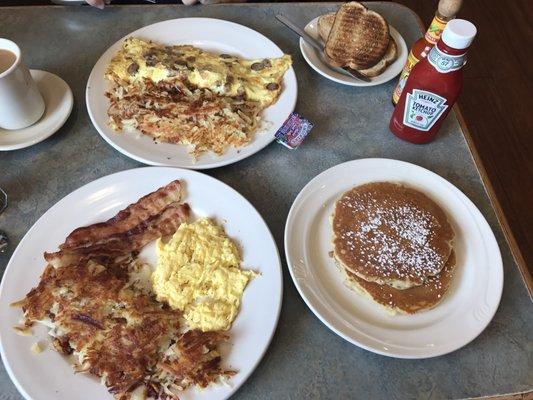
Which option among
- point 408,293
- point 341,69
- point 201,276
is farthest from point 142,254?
point 341,69

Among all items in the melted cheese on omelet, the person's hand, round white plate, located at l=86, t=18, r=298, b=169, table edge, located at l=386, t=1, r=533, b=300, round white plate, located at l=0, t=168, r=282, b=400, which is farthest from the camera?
the person's hand

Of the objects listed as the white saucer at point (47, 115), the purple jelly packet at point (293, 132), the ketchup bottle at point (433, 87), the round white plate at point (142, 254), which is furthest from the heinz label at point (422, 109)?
the white saucer at point (47, 115)

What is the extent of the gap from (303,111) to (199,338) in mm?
879

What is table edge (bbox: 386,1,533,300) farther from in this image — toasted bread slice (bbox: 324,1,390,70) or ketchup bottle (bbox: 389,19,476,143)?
toasted bread slice (bbox: 324,1,390,70)

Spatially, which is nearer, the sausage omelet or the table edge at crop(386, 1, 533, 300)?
the table edge at crop(386, 1, 533, 300)

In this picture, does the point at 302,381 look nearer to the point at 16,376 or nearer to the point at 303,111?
the point at 16,376

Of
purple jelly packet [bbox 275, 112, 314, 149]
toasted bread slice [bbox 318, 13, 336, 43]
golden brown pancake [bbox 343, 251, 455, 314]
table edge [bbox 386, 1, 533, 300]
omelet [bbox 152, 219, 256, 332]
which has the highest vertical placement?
toasted bread slice [bbox 318, 13, 336, 43]

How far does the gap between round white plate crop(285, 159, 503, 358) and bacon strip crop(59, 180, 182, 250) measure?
1.14 feet

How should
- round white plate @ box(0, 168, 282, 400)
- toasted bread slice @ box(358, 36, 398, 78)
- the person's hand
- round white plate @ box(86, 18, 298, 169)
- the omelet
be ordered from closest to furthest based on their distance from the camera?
1. round white plate @ box(0, 168, 282, 400)
2. the omelet
3. round white plate @ box(86, 18, 298, 169)
4. toasted bread slice @ box(358, 36, 398, 78)
5. the person's hand

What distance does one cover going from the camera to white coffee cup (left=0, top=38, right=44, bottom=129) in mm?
1290

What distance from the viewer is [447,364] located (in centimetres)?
112

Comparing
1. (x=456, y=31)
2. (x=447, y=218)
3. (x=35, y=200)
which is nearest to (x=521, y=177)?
(x=447, y=218)

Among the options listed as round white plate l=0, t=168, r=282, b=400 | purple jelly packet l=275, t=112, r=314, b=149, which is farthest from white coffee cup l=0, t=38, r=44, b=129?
purple jelly packet l=275, t=112, r=314, b=149

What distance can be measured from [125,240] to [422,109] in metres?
0.96
